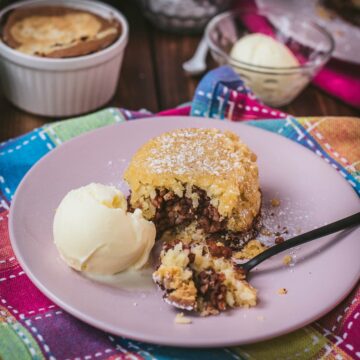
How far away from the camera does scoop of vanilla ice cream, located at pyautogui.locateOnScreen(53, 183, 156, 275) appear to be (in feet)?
4.51

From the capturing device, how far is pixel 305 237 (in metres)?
1.50

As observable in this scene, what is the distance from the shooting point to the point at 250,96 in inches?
83.0

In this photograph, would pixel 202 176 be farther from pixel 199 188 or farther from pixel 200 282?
pixel 200 282

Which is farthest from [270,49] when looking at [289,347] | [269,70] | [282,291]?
[289,347]

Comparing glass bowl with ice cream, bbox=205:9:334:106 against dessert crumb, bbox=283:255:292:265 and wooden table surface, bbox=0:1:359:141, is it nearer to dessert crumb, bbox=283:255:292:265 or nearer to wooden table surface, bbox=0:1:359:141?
wooden table surface, bbox=0:1:359:141

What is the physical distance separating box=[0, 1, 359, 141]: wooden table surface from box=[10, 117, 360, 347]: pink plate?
50 centimetres

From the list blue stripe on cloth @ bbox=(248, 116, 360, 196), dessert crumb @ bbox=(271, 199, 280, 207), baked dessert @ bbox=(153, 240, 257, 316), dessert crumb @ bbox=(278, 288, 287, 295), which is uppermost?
baked dessert @ bbox=(153, 240, 257, 316)

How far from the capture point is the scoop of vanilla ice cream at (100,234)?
138cm

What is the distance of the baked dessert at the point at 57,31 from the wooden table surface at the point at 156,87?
0.85ft

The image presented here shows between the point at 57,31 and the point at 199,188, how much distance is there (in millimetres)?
1045

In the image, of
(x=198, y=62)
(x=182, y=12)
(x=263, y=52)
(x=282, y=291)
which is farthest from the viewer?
(x=182, y=12)

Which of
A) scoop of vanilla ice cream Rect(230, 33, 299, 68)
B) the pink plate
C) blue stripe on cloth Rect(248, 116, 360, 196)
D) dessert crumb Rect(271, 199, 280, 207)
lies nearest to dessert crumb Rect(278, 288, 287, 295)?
the pink plate

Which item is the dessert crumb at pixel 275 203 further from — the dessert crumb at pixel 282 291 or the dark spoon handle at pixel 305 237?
the dessert crumb at pixel 282 291

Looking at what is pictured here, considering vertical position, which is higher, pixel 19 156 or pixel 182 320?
pixel 182 320
